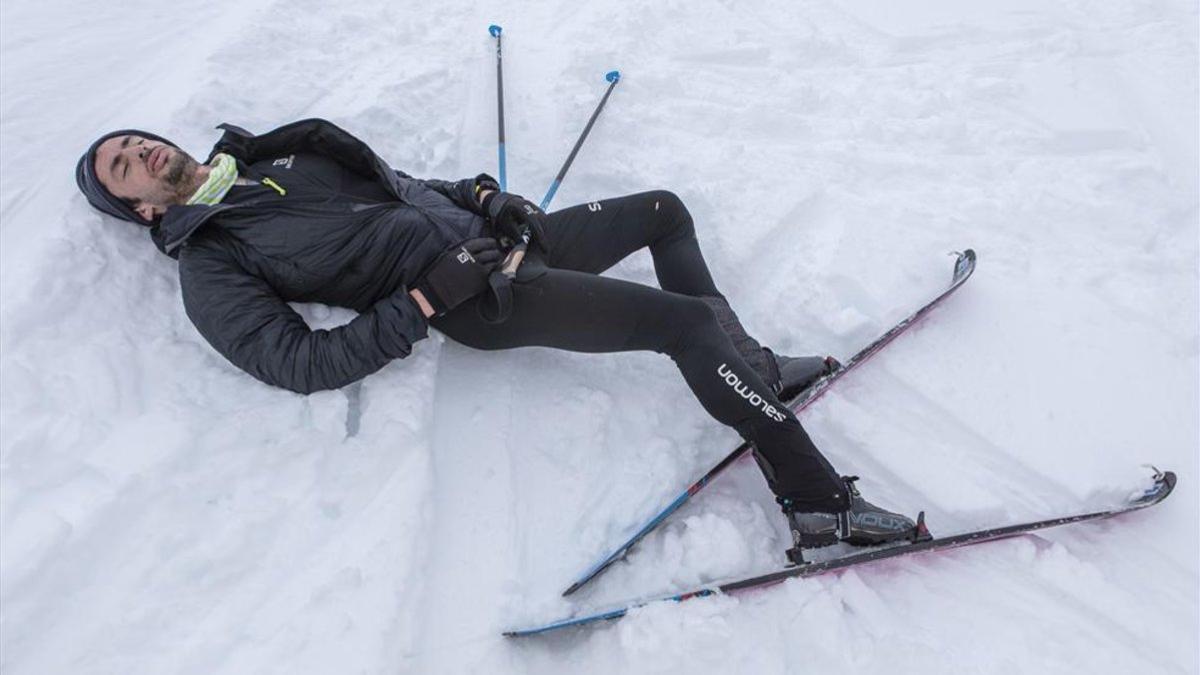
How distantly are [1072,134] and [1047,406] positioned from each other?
234 centimetres

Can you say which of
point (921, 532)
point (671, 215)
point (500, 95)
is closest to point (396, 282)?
point (671, 215)

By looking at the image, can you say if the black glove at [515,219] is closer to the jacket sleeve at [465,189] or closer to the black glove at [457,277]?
the jacket sleeve at [465,189]

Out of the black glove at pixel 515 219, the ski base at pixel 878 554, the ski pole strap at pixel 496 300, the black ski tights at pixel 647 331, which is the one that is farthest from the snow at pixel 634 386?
the black glove at pixel 515 219

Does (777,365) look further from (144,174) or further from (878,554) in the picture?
(144,174)

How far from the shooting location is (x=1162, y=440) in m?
3.52

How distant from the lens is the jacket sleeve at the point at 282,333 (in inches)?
120

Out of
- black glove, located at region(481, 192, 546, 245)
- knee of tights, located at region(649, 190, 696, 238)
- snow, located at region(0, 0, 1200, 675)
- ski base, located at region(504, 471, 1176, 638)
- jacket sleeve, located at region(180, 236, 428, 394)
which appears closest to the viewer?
snow, located at region(0, 0, 1200, 675)

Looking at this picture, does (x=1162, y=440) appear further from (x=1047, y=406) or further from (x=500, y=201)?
(x=500, y=201)

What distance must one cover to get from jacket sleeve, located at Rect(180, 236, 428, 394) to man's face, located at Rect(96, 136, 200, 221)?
0.36 m

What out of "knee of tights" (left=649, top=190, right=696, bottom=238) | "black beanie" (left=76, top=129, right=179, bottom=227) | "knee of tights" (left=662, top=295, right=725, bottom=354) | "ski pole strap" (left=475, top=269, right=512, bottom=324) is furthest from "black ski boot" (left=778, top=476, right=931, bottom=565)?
"black beanie" (left=76, top=129, right=179, bottom=227)

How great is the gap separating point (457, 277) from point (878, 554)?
84.3 inches

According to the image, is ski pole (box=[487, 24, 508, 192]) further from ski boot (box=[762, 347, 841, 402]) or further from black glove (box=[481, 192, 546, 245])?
ski boot (box=[762, 347, 841, 402])

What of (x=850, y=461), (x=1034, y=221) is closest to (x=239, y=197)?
(x=850, y=461)

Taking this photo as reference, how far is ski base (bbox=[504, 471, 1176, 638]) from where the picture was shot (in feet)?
9.60
